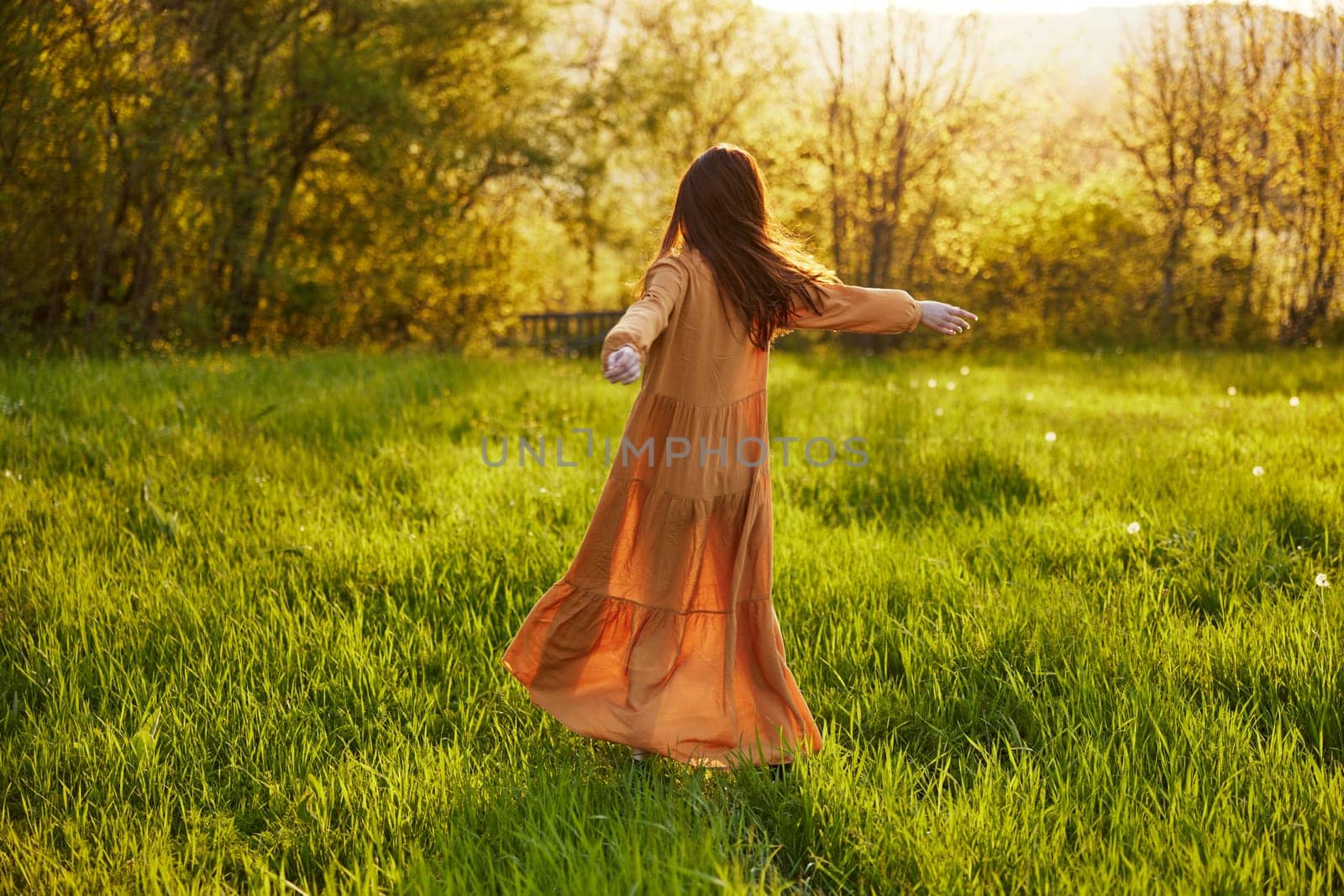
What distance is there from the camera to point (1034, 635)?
3062mm

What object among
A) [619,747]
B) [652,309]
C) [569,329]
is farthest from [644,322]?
[569,329]

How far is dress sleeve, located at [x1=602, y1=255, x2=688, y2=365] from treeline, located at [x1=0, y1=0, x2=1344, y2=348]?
7845mm

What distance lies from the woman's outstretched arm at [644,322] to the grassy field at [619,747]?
3.41 feet

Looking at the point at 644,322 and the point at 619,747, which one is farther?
the point at 619,747

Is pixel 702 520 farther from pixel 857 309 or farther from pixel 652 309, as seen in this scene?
pixel 857 309

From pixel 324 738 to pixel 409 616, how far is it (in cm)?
85

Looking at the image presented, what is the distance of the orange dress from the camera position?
2.48 meters

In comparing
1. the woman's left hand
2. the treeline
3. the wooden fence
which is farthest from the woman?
the wooden fence

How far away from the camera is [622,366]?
1945mm

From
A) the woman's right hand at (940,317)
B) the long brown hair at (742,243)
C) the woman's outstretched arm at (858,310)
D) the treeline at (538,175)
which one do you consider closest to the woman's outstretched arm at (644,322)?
the long brown hair at (742,243)

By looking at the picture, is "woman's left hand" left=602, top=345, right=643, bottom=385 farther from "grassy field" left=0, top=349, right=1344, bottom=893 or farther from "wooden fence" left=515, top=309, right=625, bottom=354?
"wooden fence" left=515, top=309, right=625, bottom=354

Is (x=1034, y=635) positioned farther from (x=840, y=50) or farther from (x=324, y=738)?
(x=840, y=50)

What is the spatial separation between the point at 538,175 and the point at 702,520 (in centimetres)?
1254

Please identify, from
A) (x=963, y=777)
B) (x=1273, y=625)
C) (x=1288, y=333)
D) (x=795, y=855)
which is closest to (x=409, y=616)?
(x=795, y=855)
